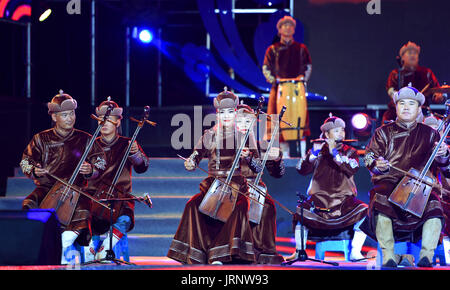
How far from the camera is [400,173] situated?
589 centimetres

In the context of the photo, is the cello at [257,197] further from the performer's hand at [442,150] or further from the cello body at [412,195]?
the performer's hand at [442,150]

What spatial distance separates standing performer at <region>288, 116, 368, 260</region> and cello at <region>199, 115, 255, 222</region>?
2.34ft

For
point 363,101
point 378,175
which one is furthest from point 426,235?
point 363,101

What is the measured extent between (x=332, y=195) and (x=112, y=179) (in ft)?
6.76

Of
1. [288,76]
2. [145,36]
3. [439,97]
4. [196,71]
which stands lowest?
[439,97]

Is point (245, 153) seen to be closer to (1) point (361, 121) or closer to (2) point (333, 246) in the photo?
(2) point (333, 246)

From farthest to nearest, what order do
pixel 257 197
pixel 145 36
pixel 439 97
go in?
1. pixel 145 36
2. pixel 439 97
3. pixel 257 197

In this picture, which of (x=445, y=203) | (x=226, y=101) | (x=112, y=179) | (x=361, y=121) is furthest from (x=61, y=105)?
(x=445, y=203)

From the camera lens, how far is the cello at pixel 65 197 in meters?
6.02

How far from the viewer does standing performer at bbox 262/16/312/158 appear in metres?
8.28

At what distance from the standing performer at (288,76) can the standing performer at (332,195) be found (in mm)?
1722

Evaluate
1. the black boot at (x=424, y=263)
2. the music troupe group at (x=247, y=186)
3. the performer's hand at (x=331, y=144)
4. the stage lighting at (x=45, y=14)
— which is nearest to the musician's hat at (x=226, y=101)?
the music troupe group at (x=247, y=186)

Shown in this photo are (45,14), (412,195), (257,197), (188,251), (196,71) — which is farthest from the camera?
(196,71)

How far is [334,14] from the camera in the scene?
10.2 meters
